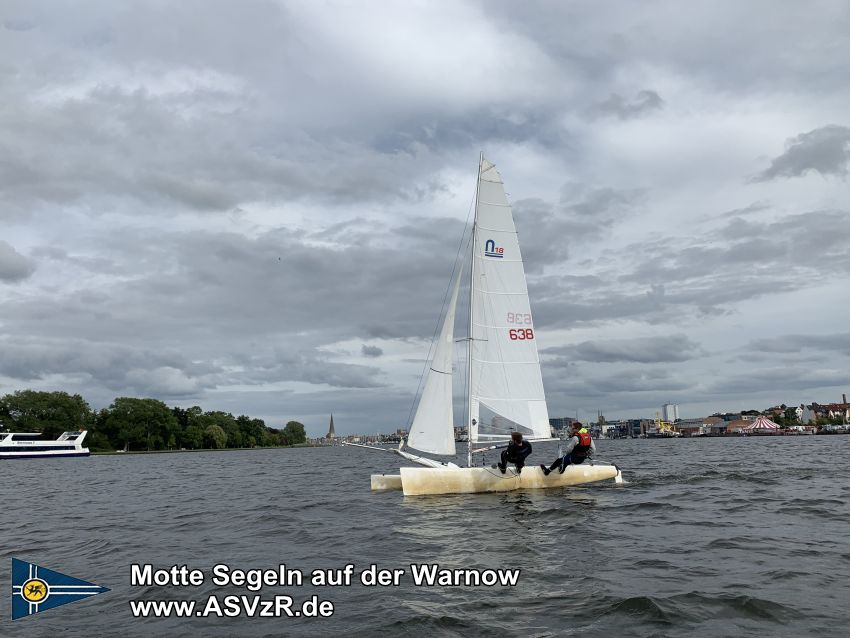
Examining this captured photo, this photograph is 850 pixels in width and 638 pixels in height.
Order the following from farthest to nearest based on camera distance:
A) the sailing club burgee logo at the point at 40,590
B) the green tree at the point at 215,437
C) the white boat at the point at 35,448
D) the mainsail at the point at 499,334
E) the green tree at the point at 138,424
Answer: the green tree at the point at 215,437 < the green tree at the point at 138,424 < the white boat at the point at 35,448 < the mainsail at the point at 499,334 < the sailing club burgee logo at the point at 40,590

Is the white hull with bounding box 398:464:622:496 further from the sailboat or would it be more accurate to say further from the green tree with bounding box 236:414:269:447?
the green tree with bounding box 236:414:269:447

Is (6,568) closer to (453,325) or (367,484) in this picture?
(453,325)

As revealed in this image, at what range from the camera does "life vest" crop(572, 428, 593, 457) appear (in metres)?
22.6

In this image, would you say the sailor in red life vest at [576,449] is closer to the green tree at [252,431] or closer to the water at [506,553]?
the water at [506,553]

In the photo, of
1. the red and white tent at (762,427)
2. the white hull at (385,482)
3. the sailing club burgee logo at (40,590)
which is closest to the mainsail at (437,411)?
the white hull at (385,482)

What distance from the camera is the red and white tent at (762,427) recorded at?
549 feet

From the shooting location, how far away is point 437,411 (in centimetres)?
2216

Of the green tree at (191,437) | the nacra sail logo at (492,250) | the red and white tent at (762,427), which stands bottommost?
the red and white tent at (762,427)

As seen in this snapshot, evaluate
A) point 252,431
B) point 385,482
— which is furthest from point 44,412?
point 385,482

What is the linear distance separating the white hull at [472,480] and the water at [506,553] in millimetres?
381

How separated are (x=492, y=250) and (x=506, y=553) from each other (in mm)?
13722

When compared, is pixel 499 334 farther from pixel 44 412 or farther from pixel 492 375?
pixel 44 412

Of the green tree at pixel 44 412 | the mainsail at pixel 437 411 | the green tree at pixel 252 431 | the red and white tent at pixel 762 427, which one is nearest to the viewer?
the mainsail at pixel 437 411

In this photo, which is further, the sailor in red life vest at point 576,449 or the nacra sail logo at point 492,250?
the nacra sail logo at point 492,250
